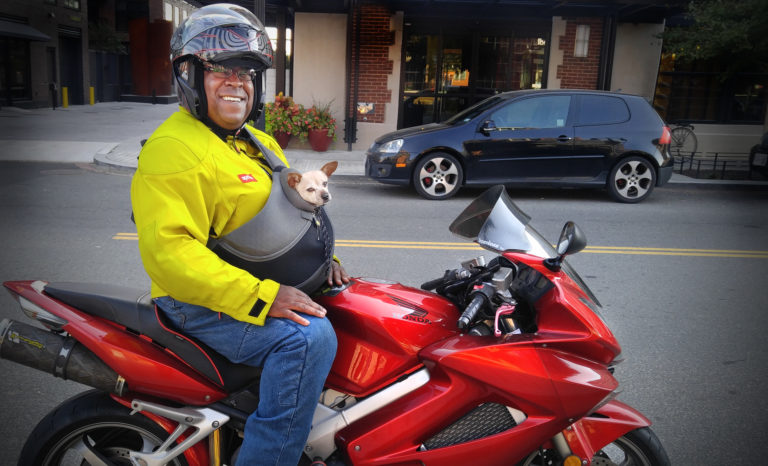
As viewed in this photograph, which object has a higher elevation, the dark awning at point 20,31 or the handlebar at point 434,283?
the dark awning at point 20,31

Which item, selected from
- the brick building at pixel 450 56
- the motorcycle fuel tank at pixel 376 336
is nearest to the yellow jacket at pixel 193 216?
the motorcycle fuel tank at pixel 376 336

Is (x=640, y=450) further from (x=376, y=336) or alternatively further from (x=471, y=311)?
(x=376, y=336)

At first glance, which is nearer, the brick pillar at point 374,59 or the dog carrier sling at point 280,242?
the dog carrier sling at point 280,242

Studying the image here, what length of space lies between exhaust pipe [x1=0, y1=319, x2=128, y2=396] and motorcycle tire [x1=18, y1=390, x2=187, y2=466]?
0.38 feet

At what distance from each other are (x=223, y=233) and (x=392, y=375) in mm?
780

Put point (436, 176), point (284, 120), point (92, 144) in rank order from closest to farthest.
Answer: point (436, 176), point (284, 120), point (92, 144)

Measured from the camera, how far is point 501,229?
249 centimetres

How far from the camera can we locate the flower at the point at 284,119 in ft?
50.2

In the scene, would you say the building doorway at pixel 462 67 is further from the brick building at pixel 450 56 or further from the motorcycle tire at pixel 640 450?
the motorcycle tire at pixel 640 450

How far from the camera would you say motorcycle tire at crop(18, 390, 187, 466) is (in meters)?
2.39

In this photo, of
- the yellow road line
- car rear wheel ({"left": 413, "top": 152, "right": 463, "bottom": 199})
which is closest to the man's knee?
the yellow road line

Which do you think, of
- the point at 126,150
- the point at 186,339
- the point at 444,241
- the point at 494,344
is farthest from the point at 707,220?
the point at 126,150

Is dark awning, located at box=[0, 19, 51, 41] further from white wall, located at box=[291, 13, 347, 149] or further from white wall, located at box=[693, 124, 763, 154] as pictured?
white wall, located at box=[693, 124, 763, 154]

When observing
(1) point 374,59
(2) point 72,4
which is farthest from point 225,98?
(2) point 72,4
